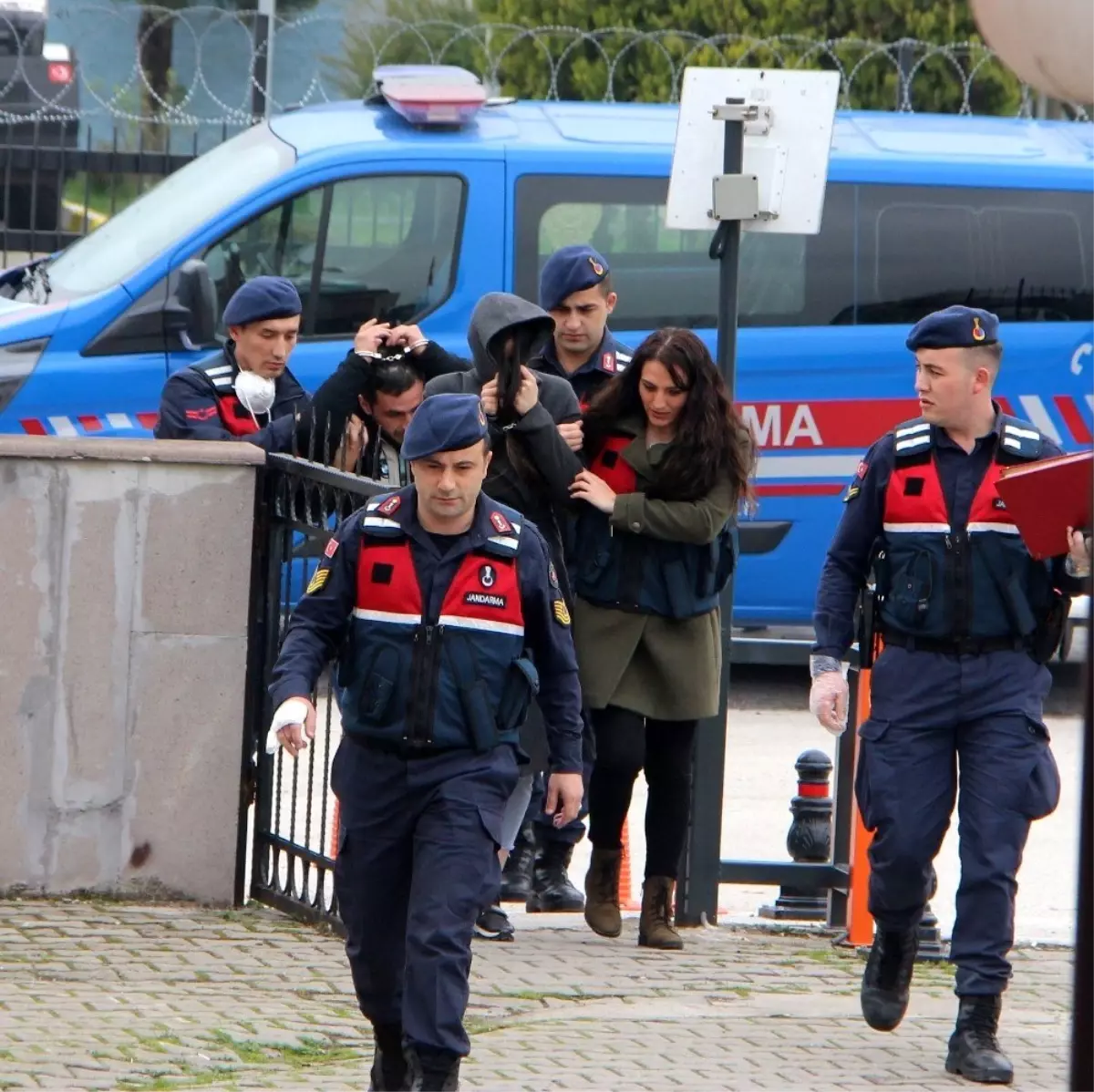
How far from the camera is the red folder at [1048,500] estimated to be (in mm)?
5309

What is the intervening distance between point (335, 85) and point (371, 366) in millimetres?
21140

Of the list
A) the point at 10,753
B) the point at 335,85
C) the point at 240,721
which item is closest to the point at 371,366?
the point at 240,721

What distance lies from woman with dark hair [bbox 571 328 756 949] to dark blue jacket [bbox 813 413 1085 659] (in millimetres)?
708

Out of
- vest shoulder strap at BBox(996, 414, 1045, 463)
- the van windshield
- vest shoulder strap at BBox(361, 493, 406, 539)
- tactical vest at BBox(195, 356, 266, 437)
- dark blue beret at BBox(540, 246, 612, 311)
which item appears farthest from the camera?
the van windshield

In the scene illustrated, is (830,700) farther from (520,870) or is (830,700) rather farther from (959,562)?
(520,870)

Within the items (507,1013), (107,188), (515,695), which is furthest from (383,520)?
(107,188)

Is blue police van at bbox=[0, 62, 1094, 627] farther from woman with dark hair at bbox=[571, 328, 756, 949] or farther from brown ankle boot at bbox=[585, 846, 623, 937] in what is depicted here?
brown ankle boot at bbox=[585, 846, 623, 937]

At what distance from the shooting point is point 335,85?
90.3 ft

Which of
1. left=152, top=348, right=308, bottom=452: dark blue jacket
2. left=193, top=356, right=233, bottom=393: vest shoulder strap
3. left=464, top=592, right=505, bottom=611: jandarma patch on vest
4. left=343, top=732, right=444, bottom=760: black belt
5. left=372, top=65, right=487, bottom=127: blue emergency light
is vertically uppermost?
left=372, top=65, right=487, bottom=127: blue emergency light

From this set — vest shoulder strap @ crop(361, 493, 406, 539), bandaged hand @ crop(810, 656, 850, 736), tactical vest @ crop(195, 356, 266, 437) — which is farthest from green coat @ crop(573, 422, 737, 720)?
vest shoulder strap @ crop(361, 493, 406, 539)

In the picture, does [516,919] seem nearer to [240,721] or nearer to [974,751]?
[240,721]

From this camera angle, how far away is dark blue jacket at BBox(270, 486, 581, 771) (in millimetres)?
5164

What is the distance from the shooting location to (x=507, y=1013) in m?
6.23

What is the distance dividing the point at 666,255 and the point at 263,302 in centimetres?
423
